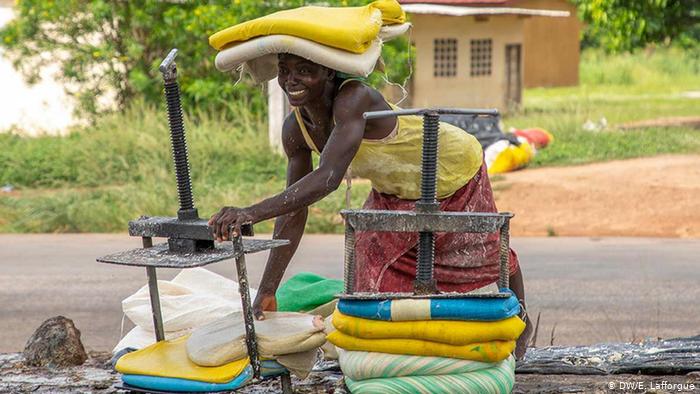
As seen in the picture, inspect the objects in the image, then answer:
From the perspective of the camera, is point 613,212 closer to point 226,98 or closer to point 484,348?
point 226,98

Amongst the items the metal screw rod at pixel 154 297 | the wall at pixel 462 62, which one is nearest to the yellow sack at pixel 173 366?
the metal screw rod at pixel 154 297

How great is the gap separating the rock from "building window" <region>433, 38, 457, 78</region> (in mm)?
16676

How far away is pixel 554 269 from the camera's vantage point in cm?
864

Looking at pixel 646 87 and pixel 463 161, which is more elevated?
pixel 463 161

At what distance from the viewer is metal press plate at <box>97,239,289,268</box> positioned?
377 cm

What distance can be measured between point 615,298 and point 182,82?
8.52 metres

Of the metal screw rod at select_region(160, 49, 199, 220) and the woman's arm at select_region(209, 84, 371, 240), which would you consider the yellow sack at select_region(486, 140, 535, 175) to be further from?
the metal screw rod at select_region(160, 49, 199, 220)

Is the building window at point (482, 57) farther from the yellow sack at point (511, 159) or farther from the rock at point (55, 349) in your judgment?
the rock at point (55, 349)

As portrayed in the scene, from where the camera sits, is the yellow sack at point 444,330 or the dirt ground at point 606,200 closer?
the yellow sack at point 444,330

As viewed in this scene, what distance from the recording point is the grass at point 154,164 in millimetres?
10859

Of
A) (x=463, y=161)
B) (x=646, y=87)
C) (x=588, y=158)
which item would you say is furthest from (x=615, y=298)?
(x=646, y=87)

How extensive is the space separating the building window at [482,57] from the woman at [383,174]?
17.5m

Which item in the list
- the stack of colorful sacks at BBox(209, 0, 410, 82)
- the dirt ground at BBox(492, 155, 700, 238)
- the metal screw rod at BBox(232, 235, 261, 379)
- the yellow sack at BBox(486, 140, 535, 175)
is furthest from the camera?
the yellow sack at BBox(486, 140, 535, 175)

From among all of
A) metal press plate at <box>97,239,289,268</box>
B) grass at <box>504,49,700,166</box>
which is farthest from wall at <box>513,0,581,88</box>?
metal press plate at <box>97,239,289,268</box>
